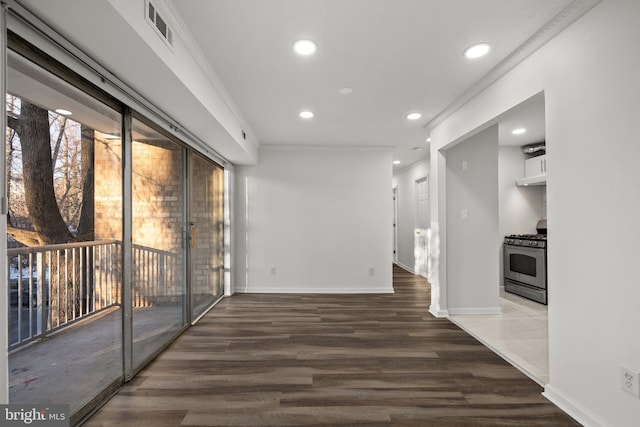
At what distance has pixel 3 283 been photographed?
1.29 m

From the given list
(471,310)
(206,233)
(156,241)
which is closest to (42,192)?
(156,241)

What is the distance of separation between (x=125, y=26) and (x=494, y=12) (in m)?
2.03

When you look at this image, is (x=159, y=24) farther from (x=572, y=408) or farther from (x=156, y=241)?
(x=572, y=408)

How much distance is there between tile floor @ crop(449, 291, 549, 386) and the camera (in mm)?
2602

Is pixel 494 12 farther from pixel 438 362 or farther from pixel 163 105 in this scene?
pixel 438 362

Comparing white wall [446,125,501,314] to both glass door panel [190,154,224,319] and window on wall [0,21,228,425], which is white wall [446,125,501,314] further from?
window on wall [0,21,228,425]

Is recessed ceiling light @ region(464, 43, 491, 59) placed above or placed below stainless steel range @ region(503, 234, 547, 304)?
above

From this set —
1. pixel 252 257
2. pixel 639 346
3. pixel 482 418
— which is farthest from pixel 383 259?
pixel 639 346

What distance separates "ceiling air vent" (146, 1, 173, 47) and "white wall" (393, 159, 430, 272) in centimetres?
538

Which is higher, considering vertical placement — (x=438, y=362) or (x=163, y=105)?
(x=163, y=105)

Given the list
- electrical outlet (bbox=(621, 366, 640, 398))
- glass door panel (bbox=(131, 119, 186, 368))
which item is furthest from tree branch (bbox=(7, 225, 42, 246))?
electrical outlet (bbox=(621, 366, 640, 398))

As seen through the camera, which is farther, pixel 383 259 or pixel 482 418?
pixel 383 259

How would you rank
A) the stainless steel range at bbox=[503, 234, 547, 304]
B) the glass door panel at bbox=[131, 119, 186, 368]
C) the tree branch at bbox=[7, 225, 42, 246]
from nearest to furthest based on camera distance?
the tree branch at bbox=[7, 225, 42, 246] < the glass door panel at bbox=[131, 119, 186, 368] < the stainless steel range at bbox=[503, 234, 547, 304]

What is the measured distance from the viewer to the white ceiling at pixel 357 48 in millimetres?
1861
